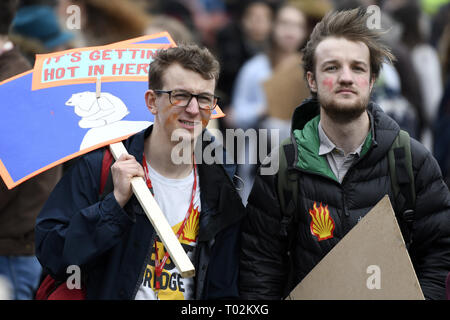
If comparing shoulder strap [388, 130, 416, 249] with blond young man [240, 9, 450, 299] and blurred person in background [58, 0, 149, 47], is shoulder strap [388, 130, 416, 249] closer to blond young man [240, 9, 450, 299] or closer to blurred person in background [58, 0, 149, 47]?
blond young man [240, 9, 450, 299]

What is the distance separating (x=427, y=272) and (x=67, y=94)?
2.13 m

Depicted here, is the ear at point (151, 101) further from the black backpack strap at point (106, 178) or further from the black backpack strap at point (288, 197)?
the black backpack strap at point (288, 197)

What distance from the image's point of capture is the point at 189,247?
4387 millimetres

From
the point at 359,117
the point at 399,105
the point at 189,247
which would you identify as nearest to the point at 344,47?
the point at 359,117

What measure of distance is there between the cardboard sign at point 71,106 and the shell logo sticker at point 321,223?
0.79 metres

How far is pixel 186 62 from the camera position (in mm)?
4309

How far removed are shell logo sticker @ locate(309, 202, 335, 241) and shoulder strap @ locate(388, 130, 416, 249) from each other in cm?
35

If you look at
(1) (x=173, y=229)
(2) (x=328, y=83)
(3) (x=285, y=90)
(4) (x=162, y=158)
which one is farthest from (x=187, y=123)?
(3) (x=285, y=90)

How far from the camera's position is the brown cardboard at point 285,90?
306 inches

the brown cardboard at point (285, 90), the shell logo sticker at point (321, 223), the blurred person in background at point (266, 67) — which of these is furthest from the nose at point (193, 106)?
the blurred person in background at point (266, 67)

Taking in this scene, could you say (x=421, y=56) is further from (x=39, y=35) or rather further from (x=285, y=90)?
(x=39, y=35)

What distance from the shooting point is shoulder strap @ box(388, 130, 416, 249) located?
4.39 meters

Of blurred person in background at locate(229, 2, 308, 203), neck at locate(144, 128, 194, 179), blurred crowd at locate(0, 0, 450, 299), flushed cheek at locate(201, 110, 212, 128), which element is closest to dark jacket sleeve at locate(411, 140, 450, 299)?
flushed cheek at locate(201, 110, 212, 128)
